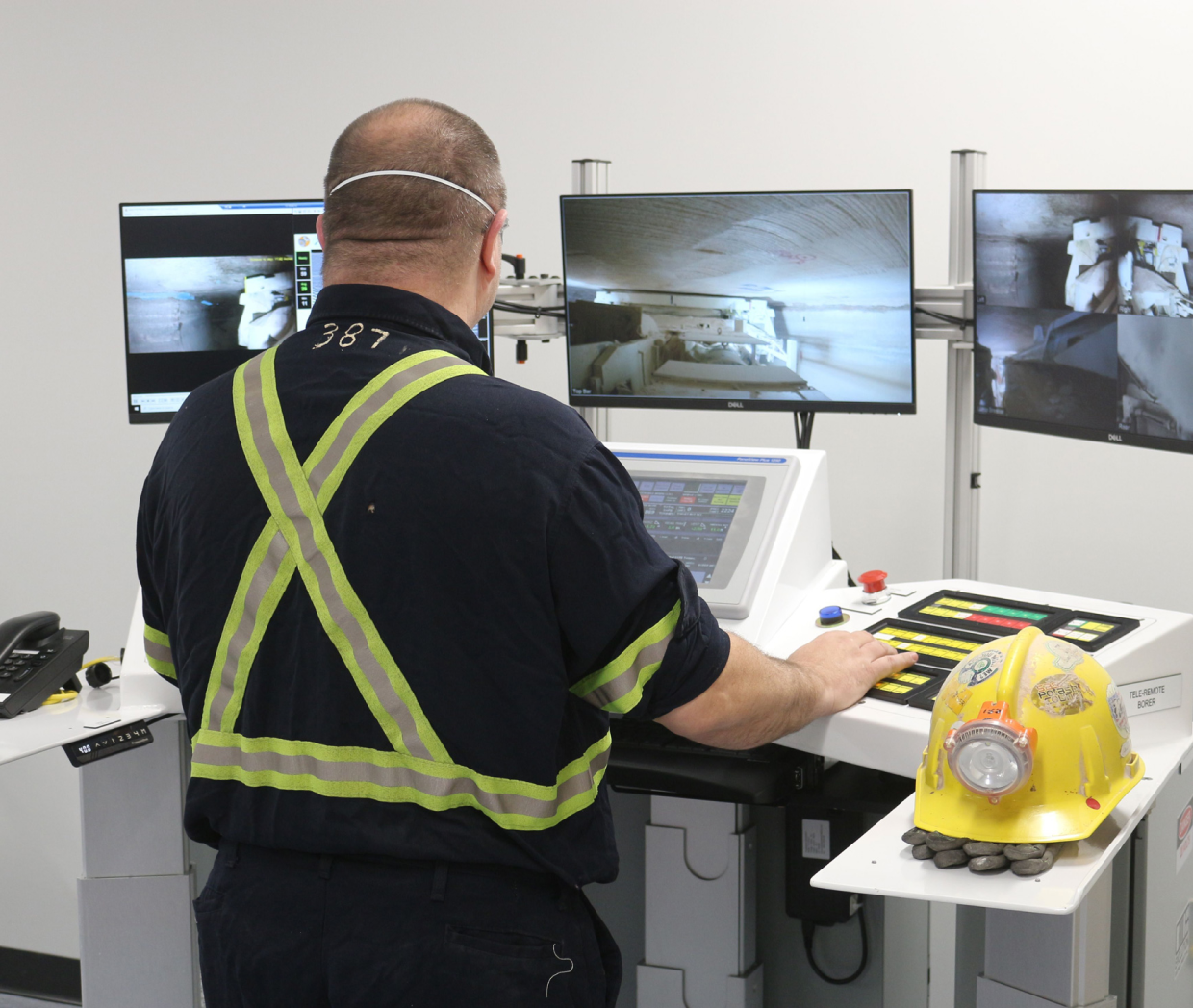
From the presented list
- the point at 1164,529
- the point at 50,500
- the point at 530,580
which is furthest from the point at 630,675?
the point at 50,500

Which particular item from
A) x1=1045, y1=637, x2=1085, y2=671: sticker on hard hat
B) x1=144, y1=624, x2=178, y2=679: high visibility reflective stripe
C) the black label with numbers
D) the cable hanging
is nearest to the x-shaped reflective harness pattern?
x1=144, y1=624, x2=178, y2=679: high visibility reflective stripe

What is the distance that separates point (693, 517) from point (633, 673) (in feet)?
2.60

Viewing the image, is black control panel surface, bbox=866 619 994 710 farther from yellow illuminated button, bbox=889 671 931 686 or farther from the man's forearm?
the man's forearm

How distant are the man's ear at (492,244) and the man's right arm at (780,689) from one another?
45 cm

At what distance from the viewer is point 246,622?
1.17m

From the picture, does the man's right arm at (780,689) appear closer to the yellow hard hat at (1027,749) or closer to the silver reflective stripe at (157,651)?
the yellow hard hat at (1027,749)

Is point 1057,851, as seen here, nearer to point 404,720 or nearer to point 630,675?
point 630,675

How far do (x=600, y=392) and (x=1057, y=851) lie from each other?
1.25 m

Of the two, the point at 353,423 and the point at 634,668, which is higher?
the point at 353,423

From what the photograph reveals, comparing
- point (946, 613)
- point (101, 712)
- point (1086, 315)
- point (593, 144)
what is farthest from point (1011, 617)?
point (593, 144)

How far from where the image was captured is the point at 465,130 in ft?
4.03

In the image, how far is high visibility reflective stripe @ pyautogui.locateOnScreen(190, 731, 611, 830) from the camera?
113 cm

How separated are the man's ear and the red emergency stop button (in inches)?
32.3

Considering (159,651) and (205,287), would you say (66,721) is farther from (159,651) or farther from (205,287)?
(205,287)
